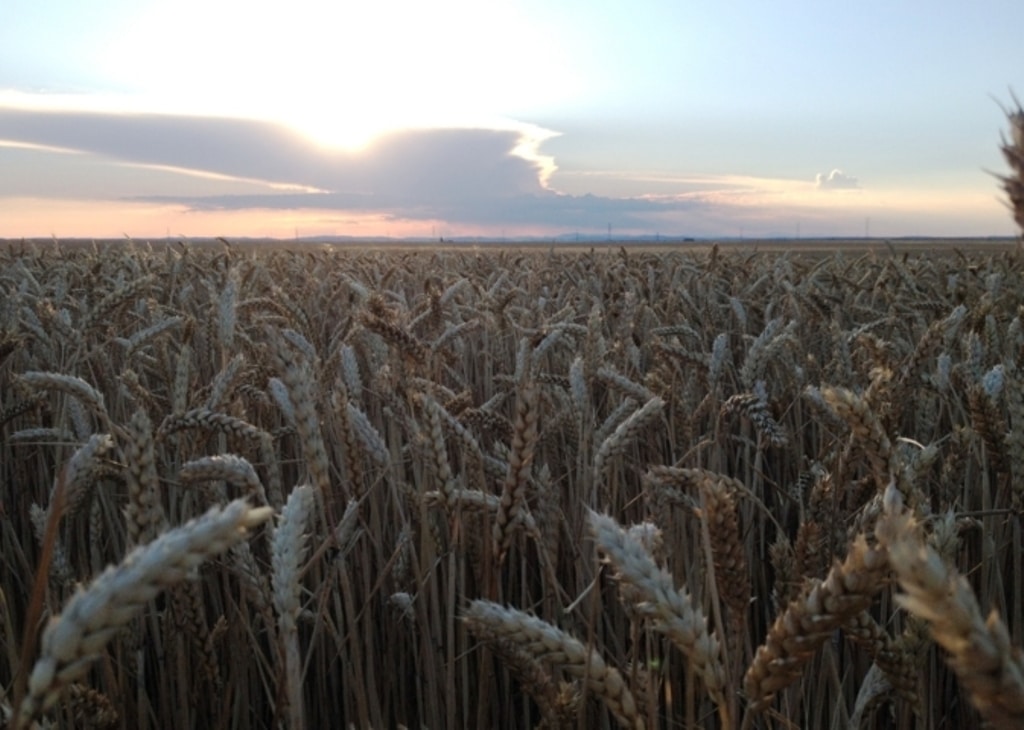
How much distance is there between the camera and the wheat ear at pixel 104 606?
66 cm

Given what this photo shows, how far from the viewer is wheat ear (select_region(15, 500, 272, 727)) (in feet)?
2.15

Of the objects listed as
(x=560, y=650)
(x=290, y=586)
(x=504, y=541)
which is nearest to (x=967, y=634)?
(x=560, y=650)

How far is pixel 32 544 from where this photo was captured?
3.39m

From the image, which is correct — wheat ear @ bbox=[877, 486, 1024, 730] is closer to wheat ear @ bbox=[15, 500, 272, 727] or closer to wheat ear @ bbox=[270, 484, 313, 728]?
wheat ear @ bbox=[15, 500, 272, 727]

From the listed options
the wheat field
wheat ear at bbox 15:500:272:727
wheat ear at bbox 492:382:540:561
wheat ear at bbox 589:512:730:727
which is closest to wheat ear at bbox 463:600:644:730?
the wheat field

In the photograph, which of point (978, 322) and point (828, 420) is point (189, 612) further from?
point (978, 322)

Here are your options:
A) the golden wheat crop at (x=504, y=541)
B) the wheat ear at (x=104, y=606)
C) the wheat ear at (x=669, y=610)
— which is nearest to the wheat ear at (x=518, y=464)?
the golden wheat crop at (x=504, y=541)

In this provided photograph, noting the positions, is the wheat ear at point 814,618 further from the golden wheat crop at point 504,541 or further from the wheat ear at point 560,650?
the wheat ear at point 560,650

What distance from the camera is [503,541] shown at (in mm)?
1398

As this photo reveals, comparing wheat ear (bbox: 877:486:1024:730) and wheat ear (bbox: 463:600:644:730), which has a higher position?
wheat ear (bbox: 877:486:1024:730)

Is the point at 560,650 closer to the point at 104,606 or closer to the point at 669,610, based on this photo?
the point at 669,610

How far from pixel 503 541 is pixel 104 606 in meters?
0.80

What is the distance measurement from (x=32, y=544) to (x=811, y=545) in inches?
120

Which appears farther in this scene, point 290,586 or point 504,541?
point 504,541
